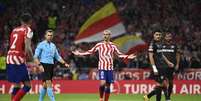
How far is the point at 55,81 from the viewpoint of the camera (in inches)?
929

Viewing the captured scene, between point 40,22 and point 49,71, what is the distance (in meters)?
13.5

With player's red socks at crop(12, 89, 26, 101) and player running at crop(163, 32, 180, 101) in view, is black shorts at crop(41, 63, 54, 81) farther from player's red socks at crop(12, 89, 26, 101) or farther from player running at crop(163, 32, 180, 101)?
player running at crop(163, 32, 180, 101)

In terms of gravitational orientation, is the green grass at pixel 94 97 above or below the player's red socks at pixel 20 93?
below

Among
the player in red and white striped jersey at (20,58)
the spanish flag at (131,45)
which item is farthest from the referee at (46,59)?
the spanish flag at (131,45)

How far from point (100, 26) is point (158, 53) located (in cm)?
1023

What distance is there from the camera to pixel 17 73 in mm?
14062

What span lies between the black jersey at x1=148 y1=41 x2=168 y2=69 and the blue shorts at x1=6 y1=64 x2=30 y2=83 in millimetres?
3813

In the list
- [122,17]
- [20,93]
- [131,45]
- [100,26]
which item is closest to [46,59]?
[20,93]

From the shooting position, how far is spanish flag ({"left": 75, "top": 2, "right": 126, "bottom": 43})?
26266 millimetres

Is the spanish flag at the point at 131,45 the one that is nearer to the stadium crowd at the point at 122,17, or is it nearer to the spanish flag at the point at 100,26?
the spanish flag at the point at 100,26

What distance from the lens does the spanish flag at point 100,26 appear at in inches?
1034

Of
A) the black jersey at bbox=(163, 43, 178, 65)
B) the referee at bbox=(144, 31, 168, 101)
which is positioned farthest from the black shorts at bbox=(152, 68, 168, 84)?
the black jersey at bbox=(163, 43, 178, 65)

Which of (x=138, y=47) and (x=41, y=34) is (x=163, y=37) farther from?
(x=41, y=34)

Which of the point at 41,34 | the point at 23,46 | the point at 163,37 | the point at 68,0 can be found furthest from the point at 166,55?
the point at 68,0
